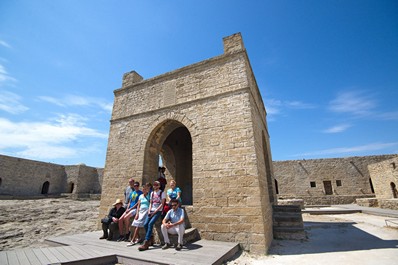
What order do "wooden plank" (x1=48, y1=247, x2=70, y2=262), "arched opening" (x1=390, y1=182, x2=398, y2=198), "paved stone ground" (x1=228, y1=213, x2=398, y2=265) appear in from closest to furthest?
"wooden plank" (x1=48, y1=247, x2=70, y2=262) → "paved stone ground" (x1=228, y1=213, x2=398, y2=265) → "arched opening" (x1=390, y1=182, x2=398, y2=198)

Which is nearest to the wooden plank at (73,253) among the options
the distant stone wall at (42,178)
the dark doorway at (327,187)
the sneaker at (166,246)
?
the sneaker at (166,246)

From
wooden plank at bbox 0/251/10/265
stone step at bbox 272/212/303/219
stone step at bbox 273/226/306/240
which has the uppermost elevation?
stone step at bbox 272/212/303/219

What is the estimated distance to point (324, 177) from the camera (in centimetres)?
2058

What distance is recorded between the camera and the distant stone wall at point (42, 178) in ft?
63.6

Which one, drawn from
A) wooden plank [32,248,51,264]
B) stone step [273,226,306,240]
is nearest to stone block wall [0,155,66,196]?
wooden plank [32,248,51,264]

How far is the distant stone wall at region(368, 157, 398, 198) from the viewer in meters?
14.6

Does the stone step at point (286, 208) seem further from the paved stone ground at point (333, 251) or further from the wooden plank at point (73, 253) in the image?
the wooden plank at point (73, 253)

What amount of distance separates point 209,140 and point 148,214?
2.66m

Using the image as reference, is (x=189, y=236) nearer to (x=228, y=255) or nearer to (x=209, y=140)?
(x=228, y=255)

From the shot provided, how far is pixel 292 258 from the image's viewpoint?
4.17 metres

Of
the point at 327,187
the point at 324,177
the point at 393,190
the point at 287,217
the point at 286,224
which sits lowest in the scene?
the point at 286,224

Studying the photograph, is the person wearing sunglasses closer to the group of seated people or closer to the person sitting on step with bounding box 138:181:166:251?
the group of seated people

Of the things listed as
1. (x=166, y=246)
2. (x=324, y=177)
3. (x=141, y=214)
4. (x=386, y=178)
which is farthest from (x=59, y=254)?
(x=324, y=177)

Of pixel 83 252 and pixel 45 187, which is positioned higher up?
pixel 45 187
